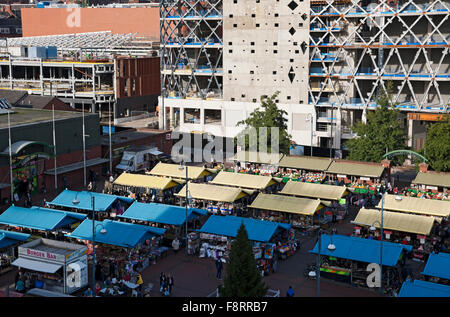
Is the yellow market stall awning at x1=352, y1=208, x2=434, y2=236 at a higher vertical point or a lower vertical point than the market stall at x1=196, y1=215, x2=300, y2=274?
higher

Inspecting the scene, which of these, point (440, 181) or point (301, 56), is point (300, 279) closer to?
point (440, 181)

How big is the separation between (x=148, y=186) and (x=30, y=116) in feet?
53.0

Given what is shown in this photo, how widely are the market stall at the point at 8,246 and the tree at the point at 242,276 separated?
654 inches

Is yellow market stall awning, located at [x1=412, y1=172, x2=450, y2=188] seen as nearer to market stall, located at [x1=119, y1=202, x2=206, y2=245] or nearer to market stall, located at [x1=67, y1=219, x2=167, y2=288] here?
market stall, located at [x1=119, y1=202, x2=206, y2=245]

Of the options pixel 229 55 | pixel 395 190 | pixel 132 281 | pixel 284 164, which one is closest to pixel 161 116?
pixel 229 55

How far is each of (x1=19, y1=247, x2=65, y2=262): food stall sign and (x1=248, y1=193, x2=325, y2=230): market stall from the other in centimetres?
1614

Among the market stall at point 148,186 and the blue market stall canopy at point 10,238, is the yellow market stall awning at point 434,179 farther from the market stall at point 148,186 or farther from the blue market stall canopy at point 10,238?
the blue market stall canopy at point 10,238

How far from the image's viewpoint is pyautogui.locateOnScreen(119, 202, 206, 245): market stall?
4144 centimetres

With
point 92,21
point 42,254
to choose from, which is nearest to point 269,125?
point 42,254

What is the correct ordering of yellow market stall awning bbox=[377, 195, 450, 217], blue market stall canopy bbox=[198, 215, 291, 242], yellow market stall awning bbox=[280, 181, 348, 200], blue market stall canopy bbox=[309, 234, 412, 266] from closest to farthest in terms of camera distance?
blue market stall canopy bbox=[309, 234, 412, 266] → blue market stall canopy bbox=[198, 215, 291, 242] → yellow market stall awning bbox=[377, 195, 450, 217] → yellow market stall awning bbox=[280, 181, 348, 200]

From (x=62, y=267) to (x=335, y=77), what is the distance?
49.8 m

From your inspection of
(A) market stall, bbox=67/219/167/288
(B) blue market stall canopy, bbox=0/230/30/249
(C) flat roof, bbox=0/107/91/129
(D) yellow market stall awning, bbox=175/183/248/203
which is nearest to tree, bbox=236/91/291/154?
(D) yellow market stall awning, bbox=175/183/248/203

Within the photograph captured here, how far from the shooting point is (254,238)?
38.1m

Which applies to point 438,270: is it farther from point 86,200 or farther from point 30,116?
point 30,116
